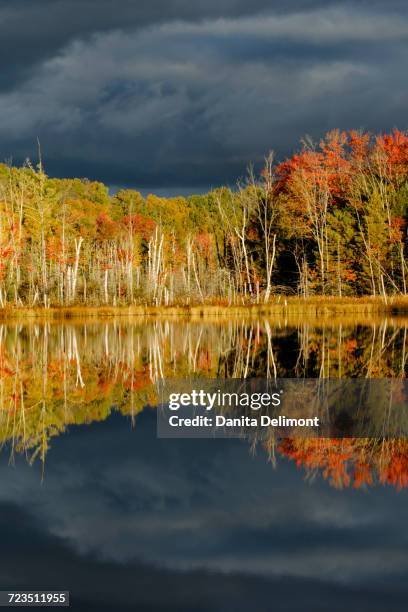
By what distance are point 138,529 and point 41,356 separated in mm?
13177

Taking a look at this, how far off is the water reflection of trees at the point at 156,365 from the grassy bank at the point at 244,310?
6.98 m

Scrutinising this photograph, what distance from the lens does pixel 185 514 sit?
267 inches

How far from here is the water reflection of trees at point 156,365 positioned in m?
8.91

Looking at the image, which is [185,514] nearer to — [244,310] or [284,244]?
[244,310]

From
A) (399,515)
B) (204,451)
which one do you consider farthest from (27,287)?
(399,515)

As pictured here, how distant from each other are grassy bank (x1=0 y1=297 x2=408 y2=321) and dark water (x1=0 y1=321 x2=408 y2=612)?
25312mm

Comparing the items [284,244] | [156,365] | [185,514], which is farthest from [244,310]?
[185,514]

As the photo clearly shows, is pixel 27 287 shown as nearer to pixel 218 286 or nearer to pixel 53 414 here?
pixel 218 286

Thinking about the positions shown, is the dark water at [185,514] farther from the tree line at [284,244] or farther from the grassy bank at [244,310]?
the tree line at [284,244]

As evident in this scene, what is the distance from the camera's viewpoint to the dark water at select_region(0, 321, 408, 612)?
5.30 metres

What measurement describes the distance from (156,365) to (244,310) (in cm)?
2266

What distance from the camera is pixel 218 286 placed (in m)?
52.3

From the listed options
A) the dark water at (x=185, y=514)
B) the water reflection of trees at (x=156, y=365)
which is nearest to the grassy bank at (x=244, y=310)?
the water reflection of trees at (x=156, y=365)

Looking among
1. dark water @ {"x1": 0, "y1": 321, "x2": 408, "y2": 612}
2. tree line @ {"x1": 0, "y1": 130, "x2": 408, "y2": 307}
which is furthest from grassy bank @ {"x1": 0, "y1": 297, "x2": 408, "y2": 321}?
dark water @ {"x1": 0, "y1": 321, "x2": 408, "y2": 612}
